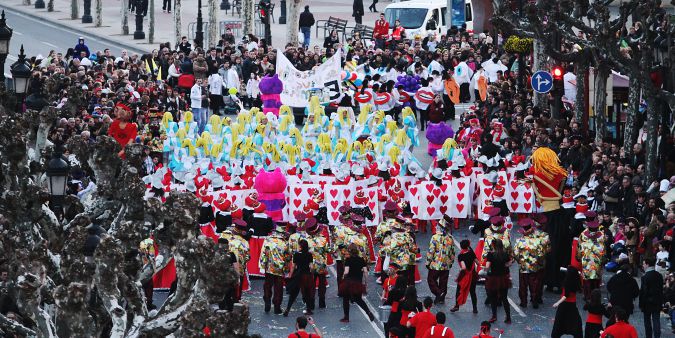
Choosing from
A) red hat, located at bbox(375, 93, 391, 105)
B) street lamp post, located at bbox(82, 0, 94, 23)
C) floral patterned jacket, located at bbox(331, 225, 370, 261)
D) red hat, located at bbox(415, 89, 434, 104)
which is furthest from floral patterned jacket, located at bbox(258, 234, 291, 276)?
street lamp post, located at bbox(82, 0, 94, 23)

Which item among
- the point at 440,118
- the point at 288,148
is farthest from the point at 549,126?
the point at 288,148

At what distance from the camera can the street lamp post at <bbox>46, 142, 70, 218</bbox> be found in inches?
746

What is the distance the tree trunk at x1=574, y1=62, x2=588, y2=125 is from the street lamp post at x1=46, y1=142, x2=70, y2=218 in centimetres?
1816

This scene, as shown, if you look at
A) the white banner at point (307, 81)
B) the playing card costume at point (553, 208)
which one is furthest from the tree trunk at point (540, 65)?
the playing card costume at point (553, 208)

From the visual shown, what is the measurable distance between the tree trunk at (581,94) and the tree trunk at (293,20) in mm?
16728

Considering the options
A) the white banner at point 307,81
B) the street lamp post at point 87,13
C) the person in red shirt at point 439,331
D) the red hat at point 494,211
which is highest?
the street lamp post at point 87,13

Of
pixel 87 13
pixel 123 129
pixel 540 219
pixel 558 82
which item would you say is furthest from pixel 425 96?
pixel 87 13

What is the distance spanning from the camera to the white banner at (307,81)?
38.7 meters

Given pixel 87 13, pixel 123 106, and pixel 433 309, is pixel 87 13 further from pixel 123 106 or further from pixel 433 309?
pixel 433 309

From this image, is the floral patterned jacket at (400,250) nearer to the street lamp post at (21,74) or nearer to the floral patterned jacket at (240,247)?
the floral patterned jacket at (240,247)

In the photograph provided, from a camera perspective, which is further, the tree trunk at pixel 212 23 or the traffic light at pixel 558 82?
the tree trunk at pixel 212 23

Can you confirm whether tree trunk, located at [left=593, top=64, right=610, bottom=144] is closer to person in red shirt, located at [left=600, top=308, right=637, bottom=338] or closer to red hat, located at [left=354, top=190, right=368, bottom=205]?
red hat, located at [left=354, top=190, right=368, bottom=205]

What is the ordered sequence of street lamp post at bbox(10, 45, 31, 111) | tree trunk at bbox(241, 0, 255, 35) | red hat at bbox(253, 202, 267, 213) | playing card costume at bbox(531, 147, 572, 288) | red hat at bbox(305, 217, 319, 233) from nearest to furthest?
street lamp post at bbox(10, 45, 31, 111)
red hat at bbox(305, 217, 319, 233)
playing card costume at bbox(531, 147, 572, 288)
red hat at bbox(253, 202, 267, 213)
tree trunk at bbox(241, 0, 255, 35)

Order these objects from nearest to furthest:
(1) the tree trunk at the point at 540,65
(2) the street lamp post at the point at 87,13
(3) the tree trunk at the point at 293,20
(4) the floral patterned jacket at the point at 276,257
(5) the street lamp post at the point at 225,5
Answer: (4) the floral patterned jacket at the point at 276,257 < (1) the tree trunk at the point at 540,65 < (3) the tree trunk at the point at 293,20 < (2) the street lamp post at the point at 87,13 < (5) the street lamp post at the point at 225,5
